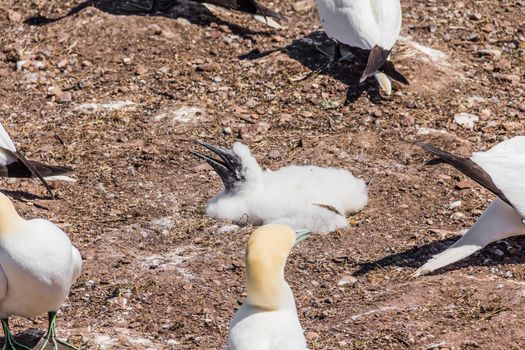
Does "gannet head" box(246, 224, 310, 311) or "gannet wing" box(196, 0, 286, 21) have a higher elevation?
"gannet head" box(246, 224, 310, 311)

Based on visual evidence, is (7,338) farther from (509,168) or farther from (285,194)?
(509,168)

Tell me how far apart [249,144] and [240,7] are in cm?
225

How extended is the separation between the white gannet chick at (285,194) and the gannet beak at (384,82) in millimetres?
1556

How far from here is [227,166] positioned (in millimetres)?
7680

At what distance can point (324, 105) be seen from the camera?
8.99 metres

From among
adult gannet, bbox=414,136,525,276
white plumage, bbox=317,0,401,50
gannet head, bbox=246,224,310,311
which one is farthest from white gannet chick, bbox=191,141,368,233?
gannet head, bbox=246,224,310,311

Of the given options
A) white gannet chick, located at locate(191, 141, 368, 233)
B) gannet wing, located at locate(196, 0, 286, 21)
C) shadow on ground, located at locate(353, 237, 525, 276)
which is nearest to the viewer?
shadow on ground, located at locate(353, 237, 525, 276)

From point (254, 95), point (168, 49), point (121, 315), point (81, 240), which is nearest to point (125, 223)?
point (81, 240)

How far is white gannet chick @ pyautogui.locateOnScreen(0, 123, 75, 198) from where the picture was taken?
7.65 metres

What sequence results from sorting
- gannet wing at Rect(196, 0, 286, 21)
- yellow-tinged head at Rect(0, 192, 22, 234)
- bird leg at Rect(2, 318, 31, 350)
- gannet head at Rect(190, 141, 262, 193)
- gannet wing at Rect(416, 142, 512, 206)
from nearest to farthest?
yellow-tinged head at Rect(0, 192, 22, 234) < bird leg at Rect(2, 318, 31, 350) < gannet wing at Rect(416, 142, 512, 206) < gannet head at Rect(190, 141, 262, 193) < gannet wing at Rect(196, 0, 286, 21)

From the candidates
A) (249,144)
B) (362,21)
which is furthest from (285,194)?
(362,21)

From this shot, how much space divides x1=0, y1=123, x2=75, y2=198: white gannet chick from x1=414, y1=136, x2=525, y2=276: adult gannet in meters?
2.62

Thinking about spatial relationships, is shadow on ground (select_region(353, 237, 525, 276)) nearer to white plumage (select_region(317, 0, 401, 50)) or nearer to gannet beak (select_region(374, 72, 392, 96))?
gannet beak (select_region(374, 72, 392, 96))

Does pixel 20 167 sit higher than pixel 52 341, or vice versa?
pixel 52 341
